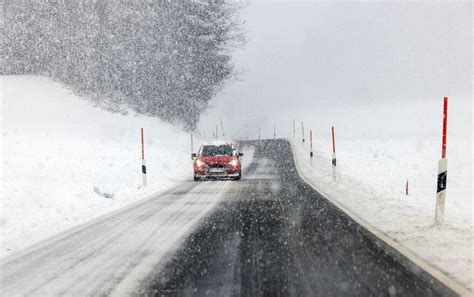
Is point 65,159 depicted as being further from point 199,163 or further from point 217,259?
point 217,259

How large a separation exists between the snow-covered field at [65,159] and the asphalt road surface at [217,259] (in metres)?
1.33

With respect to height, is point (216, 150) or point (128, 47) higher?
point (128, 47)

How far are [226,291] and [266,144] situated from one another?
3927 cm

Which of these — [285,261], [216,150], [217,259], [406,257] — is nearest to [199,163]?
[216,150]

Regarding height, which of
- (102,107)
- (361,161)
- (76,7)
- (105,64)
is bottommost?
(361,161)

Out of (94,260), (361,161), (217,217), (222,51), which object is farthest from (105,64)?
(94,260)

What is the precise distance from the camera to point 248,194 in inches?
591

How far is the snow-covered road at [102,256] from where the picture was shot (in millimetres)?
5406

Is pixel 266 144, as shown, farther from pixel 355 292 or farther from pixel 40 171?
pixel 355 292

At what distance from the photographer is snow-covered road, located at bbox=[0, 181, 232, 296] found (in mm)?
5406

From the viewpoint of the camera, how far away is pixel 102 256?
6.89 meters

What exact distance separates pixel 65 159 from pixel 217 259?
53.4 feet

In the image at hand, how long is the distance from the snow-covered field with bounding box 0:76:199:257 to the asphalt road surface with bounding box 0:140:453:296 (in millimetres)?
1328

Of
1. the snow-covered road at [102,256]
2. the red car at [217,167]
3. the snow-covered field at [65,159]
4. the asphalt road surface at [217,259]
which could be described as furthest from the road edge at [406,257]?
the red car at [217,167]
